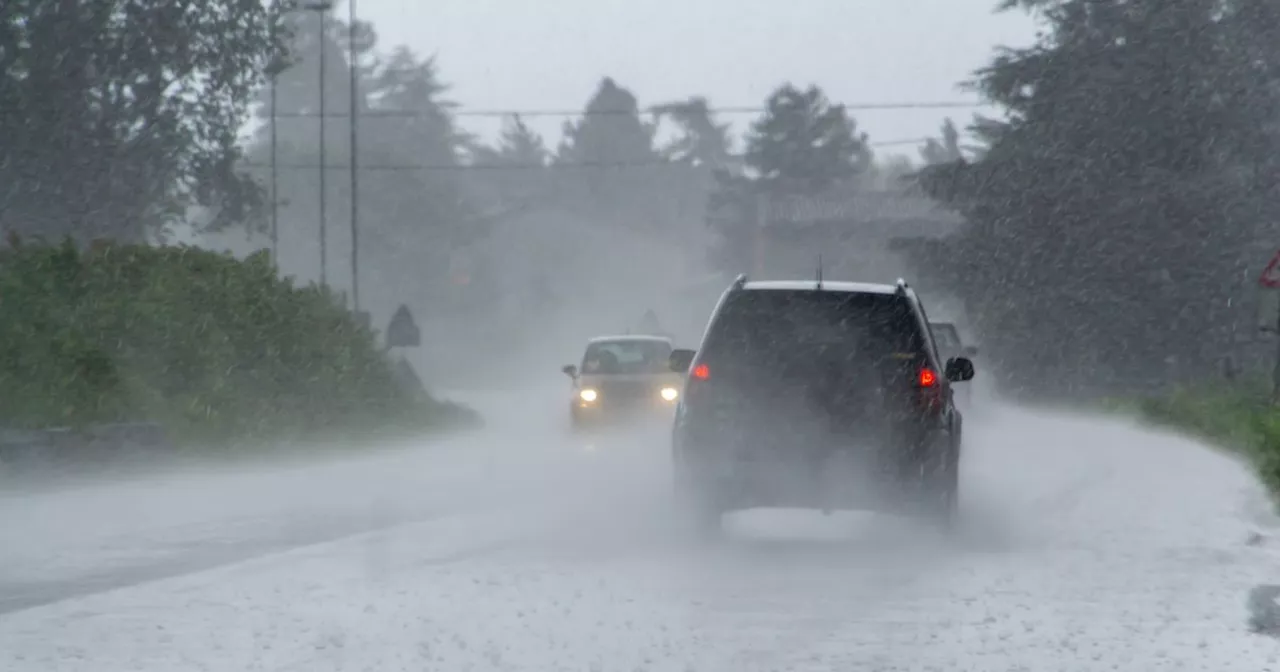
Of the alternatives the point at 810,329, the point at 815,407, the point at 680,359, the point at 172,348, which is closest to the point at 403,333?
the point at 172,348

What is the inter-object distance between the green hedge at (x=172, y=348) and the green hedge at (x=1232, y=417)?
10.6 m

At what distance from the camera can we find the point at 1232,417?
33.2 metres

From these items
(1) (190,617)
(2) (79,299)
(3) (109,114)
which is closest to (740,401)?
(1) (190,617)

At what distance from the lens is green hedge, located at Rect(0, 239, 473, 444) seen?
954 inches

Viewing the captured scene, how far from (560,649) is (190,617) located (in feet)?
6.62

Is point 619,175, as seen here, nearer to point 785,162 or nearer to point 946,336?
point 785,162

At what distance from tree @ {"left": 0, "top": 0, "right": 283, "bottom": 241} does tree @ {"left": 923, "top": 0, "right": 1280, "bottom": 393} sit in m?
15.3

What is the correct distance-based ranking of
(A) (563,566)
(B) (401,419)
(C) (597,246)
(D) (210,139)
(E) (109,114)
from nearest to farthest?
1. (A) (563,566)
2. (B) (401,419)
3. (E) (109,114)
4. (D) (210,139)
5. (C) (597,246)

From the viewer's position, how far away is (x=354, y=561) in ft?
47.1

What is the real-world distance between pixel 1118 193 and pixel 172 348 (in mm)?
28166

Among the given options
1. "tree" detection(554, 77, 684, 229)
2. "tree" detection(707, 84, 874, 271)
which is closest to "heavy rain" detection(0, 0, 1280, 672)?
"tree" detection(707, 84, 874, 271)

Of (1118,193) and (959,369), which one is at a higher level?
(1118,193)

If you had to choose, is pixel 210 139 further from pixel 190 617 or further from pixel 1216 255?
pixel 190 617

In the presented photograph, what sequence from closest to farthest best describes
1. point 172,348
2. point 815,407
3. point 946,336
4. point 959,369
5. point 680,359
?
point 815,407 < point 959,369 < point 680,359 < point 172,348 < point 946,336
